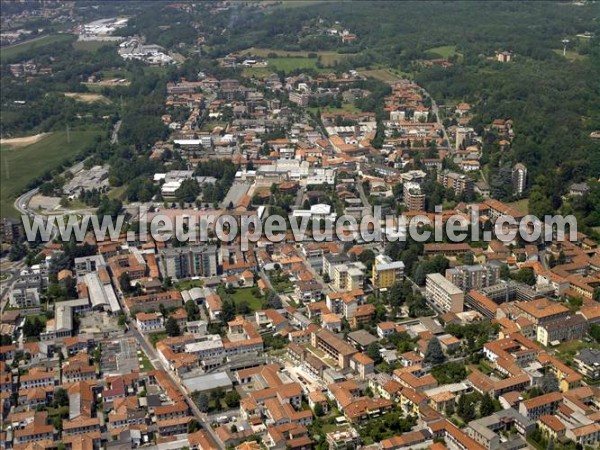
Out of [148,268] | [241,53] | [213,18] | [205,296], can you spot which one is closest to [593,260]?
[205,296]

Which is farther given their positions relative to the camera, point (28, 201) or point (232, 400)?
point (28, 201)

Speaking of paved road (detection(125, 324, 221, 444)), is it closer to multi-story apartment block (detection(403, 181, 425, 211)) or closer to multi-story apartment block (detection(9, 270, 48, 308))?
multi-story apartment block (detection(9, 270, 48, 308))

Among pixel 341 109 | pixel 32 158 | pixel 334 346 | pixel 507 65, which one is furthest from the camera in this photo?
pixel 507 65

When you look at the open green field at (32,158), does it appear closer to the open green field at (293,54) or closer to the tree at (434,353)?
the open green field at (293,54)

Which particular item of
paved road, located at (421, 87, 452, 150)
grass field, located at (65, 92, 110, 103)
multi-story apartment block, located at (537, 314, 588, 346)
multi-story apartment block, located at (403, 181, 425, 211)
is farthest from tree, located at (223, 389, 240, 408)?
grass field, located at (65, 92, 110, 103)

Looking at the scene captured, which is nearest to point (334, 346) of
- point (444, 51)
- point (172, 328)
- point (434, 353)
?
point (434, 353)

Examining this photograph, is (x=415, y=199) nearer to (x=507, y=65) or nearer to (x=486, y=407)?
(x=486, y=407)
